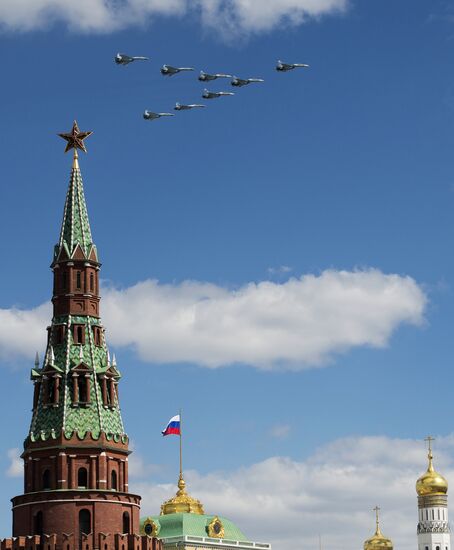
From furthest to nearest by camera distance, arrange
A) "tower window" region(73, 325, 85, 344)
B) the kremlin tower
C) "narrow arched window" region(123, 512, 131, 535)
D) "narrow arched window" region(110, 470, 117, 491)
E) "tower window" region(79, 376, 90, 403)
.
Answer: 1. "tower window" region(73, 325, 85, 344)
2. "tower window" region(79, 376, 90, 403)
3. "narrow arched window" region(123, 512, 131, 535)
4. "narrow arched window" region(110, 470, 117, 491)
5. the kremlin tower

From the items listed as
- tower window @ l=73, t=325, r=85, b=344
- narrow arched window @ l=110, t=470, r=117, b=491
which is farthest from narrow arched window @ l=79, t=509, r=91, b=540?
tower window @ l=73, t=325, r=85, b=344

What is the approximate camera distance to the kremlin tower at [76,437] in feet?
468

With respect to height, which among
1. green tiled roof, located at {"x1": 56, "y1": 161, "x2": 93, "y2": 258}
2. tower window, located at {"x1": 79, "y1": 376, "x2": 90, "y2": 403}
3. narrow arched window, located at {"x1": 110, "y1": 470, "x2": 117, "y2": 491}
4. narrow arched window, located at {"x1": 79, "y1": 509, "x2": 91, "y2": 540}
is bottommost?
narrow arched window, located at {"x1": 79, "y1": 509, "x2": 91, "y2": 540}

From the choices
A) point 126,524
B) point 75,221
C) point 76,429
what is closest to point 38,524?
point 126,524

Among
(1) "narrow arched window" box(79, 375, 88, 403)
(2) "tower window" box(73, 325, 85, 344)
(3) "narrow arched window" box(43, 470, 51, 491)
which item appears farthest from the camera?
(2) "tower window" box(73, 325, 85, 344)

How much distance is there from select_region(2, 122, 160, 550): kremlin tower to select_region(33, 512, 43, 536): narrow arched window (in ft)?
0.32

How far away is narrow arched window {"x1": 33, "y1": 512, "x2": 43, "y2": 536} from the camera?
143375 mm

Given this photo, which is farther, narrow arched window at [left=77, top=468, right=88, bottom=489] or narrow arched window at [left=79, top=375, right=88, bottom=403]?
narrow arched window at [left=79, top=375, right=88, bottom=403]

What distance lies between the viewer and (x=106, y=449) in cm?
14538

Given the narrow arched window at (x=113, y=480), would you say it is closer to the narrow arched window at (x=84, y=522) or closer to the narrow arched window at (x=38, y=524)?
the narrow arched window at (x=84, y=522)

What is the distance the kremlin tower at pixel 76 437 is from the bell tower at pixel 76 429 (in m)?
0.10

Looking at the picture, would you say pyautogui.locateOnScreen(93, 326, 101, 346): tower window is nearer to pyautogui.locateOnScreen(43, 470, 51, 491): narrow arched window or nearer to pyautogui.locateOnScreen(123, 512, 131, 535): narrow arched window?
pyautogui.locateOnScreen(43, 470, 51, 491): narrow arched window

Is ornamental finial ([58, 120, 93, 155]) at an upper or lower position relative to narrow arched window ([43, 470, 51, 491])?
upper

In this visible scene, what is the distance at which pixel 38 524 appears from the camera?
472ft
